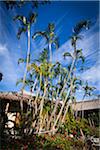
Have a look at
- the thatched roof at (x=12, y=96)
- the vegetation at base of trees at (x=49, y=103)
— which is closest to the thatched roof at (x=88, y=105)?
the vegetation at base of trees at (x=49, y=103)

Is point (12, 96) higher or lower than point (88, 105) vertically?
lower

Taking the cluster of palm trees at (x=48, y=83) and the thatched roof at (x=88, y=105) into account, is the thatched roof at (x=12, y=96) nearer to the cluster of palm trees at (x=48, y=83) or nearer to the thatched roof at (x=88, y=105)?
the cluster of palm trees at (x=48, y=83)

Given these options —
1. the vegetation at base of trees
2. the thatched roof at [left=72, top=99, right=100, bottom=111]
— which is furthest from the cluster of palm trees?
the thatched roof at [left=72, top=99, right=100, bottom=111]

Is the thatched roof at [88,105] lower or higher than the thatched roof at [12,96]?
higher

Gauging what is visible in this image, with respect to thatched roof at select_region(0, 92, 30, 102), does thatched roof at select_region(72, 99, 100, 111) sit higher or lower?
higher

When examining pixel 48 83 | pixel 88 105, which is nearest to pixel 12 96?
pixel 48 83

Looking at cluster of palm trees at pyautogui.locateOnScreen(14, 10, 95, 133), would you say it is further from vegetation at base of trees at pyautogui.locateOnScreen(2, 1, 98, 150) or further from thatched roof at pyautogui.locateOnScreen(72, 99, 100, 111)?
thatched roof at pyautogui.locateOnScreen(72, 99, 100, 111)

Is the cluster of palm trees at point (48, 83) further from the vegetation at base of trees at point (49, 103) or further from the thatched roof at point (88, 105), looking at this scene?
the thatched roof at point (88, 105)

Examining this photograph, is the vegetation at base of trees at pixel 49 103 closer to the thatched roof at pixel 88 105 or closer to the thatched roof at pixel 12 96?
the thatched roof at pixel 12 96

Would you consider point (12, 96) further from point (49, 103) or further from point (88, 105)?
point (88, 105)

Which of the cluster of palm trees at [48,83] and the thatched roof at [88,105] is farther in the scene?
the thatched roof at [88,105]

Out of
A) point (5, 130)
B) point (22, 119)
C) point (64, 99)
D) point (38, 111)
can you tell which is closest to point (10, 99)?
point (38, 111)

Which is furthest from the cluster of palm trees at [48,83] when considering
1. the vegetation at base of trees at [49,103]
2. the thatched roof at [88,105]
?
the thatched roof at [88,105]

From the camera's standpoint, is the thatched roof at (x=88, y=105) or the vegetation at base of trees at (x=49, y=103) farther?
the thatched roof at (x=88, y=105)
